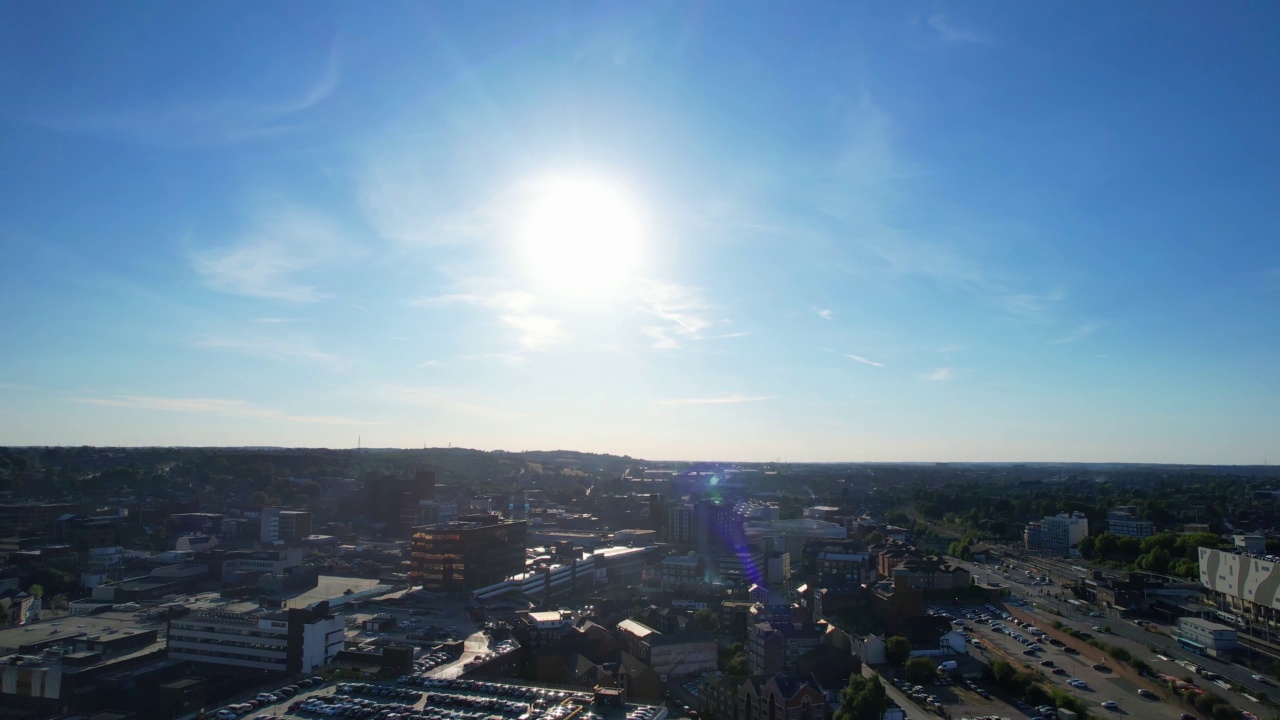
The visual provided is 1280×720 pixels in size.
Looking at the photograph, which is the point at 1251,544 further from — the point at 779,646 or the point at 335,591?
the point at 335,591

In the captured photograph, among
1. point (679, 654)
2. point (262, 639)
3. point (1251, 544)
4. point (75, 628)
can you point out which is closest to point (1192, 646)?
point (1251, 544)

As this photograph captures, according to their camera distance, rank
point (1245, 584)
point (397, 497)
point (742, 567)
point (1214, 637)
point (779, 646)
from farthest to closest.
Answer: point (397, 497)
point (742, 567)
point (1245, 584)
point (1214, 637)
point (779, 646)

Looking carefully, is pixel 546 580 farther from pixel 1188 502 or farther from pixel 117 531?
pixel 1188 502

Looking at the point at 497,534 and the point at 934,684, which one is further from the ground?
the point at 497,534

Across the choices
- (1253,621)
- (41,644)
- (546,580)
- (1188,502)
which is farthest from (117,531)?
(1188,502)

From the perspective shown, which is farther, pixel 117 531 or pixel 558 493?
pixel 558 493

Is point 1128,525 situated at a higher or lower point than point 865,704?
higher

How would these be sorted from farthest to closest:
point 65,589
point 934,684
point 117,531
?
1. point 117,531
2. point 65,589
3. point 934,684
